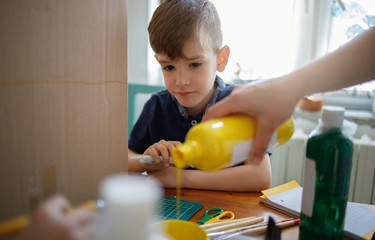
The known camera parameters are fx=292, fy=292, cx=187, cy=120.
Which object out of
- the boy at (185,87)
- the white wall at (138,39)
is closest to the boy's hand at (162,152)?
the boy at (185,87)

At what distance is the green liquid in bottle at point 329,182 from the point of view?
50 centimetres

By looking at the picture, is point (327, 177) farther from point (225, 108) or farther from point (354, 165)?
point (354, 165)

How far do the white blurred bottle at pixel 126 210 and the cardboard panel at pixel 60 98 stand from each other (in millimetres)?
216

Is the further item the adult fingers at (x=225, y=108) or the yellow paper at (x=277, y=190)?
the yellow paper at (x=277, y=190)

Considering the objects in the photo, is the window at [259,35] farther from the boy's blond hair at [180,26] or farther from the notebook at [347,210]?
the notebook at [347,210]

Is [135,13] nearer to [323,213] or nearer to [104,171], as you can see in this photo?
[104,171]

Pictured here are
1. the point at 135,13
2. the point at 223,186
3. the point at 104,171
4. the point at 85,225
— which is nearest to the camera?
the point at 85,225

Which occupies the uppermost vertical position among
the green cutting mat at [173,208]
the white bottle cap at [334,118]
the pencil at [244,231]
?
the white bottle cap at [334,118]

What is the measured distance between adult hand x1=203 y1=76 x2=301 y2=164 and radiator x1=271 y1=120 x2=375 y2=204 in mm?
1308

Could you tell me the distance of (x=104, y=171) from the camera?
59 cm

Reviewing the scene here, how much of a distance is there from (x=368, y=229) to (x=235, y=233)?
0.30 meters

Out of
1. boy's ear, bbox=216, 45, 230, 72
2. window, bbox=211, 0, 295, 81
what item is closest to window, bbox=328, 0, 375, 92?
window, bbox=211, 0, 295, 81

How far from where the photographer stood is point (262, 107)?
52 centimetres

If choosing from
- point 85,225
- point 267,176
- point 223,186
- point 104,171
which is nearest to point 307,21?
point 267,176
